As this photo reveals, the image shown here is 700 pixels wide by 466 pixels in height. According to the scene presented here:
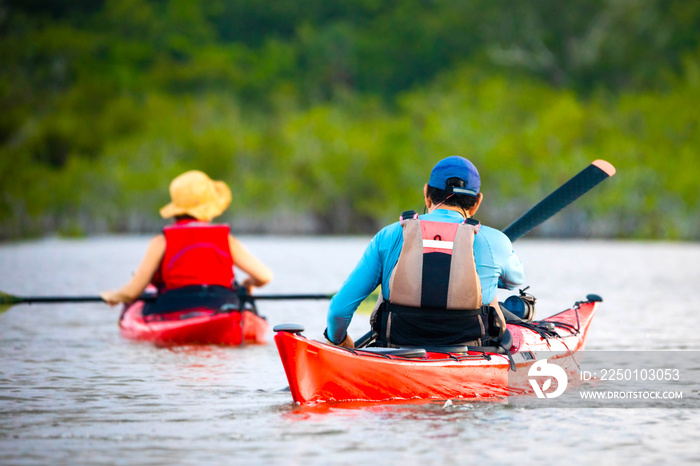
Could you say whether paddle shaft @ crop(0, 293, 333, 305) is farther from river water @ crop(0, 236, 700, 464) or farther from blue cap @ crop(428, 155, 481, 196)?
blue cap @ crop(428, 155, 481, 196)

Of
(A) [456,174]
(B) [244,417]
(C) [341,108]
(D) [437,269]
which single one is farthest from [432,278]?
(C) [341,108]

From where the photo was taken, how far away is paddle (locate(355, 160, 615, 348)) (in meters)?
7.08

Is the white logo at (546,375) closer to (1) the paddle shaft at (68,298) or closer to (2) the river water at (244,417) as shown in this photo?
(2) the river water at (244,417)

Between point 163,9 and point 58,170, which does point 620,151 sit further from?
point 163,9

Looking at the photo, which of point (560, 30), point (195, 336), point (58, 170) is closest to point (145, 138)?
point (58, 170)

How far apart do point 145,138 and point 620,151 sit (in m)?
20.8

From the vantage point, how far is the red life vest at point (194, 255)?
8156 millimetres

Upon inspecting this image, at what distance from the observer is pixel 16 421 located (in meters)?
5.50

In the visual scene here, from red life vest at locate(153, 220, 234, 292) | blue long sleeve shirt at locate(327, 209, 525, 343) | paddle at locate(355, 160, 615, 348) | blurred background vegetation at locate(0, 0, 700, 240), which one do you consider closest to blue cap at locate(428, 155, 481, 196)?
blue long sleeve shirt at locate(327, 209, 525, 343)

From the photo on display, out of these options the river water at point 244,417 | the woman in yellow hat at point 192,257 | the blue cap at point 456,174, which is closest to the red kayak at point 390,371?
the river water at point 244,417

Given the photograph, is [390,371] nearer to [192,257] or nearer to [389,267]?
[389,267]

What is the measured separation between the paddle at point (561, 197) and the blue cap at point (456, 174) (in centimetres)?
169

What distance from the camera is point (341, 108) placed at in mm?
55062

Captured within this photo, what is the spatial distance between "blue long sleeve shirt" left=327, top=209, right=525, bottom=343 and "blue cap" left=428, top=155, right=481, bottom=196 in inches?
4.8
